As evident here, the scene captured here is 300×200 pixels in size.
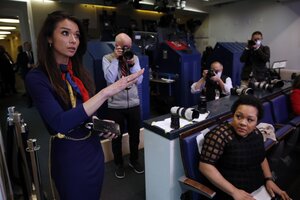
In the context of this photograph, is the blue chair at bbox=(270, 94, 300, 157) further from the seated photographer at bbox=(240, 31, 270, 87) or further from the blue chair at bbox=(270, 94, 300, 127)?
the seated photographer at bbox=(240, 31, 270, 87)

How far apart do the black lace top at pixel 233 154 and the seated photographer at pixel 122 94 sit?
36.6 inches

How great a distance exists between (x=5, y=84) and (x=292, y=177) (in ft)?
22.1

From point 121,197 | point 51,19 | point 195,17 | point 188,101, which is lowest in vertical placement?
point 121,197

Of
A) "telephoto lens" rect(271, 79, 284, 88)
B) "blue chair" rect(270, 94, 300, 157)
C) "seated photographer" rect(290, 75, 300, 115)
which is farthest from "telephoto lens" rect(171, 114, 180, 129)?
"telephoto lens" rect(271, 79, 284, 88)

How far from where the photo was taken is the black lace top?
52.2 inches

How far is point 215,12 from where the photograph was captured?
8352 mm

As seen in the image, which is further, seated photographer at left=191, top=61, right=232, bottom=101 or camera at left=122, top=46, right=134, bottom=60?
seated photographer at left=191, top=61, right=232, bottom=101

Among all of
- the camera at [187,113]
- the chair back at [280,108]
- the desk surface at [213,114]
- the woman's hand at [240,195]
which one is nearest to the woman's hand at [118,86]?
the desk surface at [213,114]

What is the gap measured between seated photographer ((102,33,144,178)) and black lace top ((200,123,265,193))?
930 mm

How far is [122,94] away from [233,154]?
3.86 feet

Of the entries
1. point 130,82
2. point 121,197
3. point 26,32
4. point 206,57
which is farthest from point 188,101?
point 26,32

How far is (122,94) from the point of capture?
2131 mm

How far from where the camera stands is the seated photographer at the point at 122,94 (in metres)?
2.05

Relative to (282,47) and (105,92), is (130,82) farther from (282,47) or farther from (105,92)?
(282,47)
